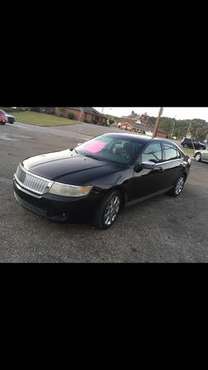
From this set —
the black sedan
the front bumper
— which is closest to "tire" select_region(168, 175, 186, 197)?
the black sedan

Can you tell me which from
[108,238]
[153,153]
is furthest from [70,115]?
[108,238]

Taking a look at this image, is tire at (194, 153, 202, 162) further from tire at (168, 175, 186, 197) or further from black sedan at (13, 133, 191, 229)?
black sedan at (13, 133, 191, 229)

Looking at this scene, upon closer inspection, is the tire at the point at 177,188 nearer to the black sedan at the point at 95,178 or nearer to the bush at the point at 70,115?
the black sedan at the point at 95,178

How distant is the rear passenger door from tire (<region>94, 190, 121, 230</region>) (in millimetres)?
1719

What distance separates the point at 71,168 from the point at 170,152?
2.81 m

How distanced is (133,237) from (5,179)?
10.6 ft

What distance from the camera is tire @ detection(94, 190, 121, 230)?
3641mm

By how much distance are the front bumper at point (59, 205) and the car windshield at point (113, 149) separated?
1113 mm

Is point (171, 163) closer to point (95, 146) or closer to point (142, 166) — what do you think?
point (142, 166)
